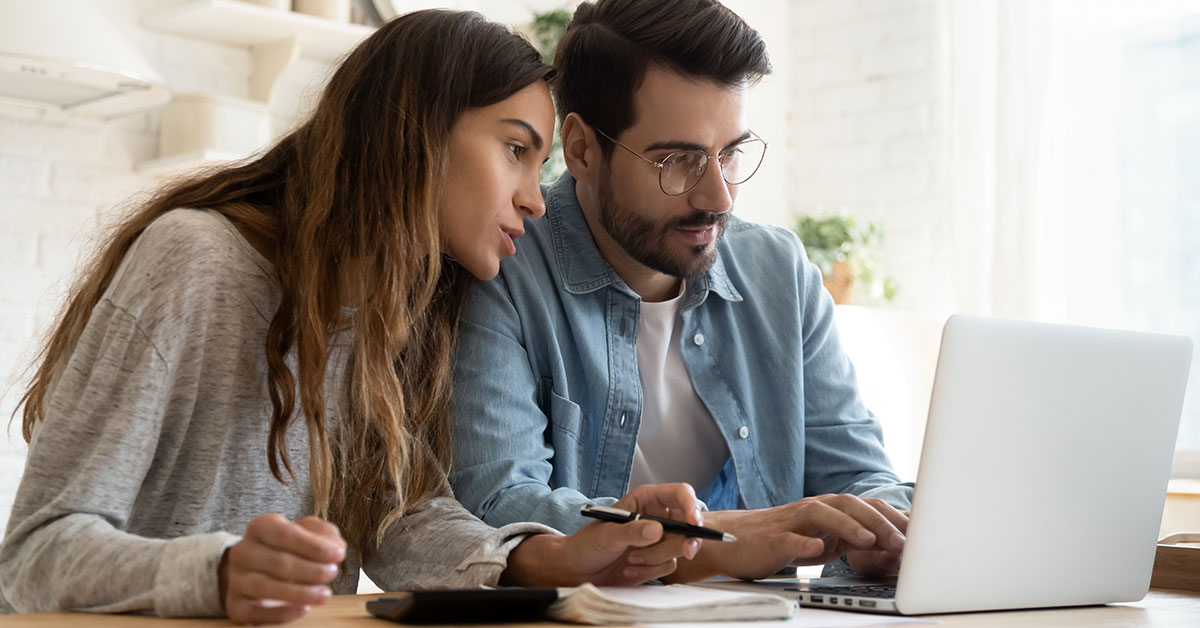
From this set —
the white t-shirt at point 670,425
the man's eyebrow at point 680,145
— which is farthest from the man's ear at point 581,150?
the white t-shirt at point 670,425

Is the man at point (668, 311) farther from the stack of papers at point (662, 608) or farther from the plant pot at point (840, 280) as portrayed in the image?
the plant pot at point (840, 280)

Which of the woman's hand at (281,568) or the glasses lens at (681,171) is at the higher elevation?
the glasses lens at (681,171)

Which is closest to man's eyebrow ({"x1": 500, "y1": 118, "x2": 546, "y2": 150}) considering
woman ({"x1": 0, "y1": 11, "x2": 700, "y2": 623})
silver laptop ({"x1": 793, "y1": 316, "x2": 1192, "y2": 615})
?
woman ({"x1": 0, "y1": 11, "x2": 700, "y2": 623})

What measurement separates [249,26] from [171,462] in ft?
5.40

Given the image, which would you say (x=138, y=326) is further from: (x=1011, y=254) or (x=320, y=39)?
(x=1011, y=254)

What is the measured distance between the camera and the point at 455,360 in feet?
4.60

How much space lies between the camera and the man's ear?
5.49 feet

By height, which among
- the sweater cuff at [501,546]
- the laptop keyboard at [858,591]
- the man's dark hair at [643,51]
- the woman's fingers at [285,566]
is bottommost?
the laptop keyboard at [858,591]

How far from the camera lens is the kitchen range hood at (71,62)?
203 cm

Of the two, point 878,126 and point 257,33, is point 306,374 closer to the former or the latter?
point 257,33

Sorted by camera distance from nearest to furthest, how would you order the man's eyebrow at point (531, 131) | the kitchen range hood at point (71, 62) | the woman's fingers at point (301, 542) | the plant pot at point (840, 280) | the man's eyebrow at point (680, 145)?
the woman's fingers at point (301, 542)
the man's eyebrow at point (531, 131)
the man's eyebrow at point (680, 145)
the kitchen range hood at point (71, 62)
the plant pot at point (840, 280)

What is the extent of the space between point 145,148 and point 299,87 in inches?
15.1

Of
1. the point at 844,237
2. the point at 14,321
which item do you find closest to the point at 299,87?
the point at 14,321

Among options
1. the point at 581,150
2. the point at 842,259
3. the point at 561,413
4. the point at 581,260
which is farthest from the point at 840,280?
the point at 561,413
